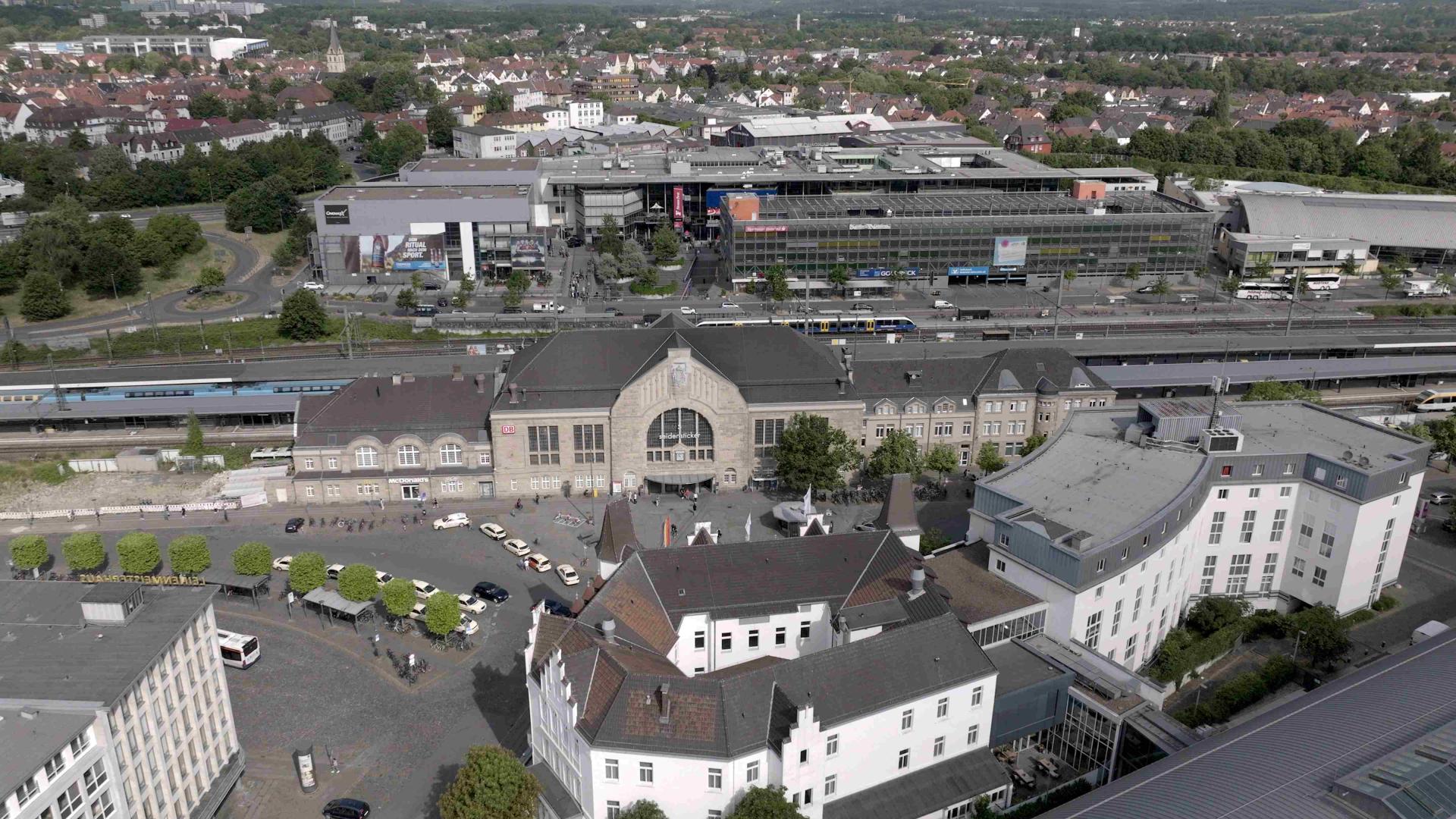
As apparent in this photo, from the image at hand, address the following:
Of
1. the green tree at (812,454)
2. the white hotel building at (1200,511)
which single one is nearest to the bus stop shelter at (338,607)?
the green tree at (812,454)

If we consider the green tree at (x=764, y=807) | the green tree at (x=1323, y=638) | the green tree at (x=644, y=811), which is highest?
the green tree at (x=764, y=807)

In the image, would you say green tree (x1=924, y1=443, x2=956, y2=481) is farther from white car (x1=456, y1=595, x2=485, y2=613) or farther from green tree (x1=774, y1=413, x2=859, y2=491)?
white car (x1=456, y1=595, x2=485, y2=613)

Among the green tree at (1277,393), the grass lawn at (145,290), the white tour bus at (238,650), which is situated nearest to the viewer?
the white tour bus at (238,650)

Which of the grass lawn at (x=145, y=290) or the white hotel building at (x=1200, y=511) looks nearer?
the white hotel building at (x=1200, y=511)

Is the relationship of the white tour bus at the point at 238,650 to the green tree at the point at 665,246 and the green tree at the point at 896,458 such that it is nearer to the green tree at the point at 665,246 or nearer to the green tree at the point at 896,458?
the green tree at the point at 896,458

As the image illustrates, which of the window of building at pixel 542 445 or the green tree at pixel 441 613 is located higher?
the window of building at pixel 542 445

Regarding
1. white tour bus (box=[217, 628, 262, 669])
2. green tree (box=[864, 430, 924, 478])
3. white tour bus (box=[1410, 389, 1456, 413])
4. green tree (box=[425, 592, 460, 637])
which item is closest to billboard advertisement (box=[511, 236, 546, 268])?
green tree (box=[864, 430, 924, 478])

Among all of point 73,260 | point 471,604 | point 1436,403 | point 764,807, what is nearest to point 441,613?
point 471,604

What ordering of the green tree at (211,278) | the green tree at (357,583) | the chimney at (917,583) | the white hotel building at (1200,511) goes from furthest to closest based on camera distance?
the green tree at (211,278), the green tree at (357,583), the white hotel building at (1200,511), the chimney at (917,583)

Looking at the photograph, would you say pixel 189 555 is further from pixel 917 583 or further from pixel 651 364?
pixel 917 583
